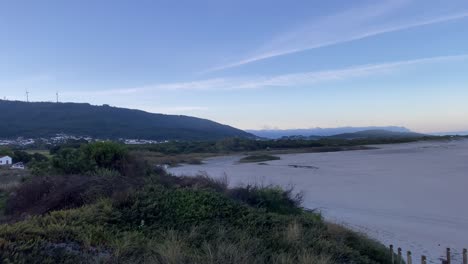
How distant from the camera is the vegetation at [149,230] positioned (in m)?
5.25

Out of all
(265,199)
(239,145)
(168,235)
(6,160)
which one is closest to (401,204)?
(265,199)

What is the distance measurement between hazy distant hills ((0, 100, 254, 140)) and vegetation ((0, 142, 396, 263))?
8939 cm

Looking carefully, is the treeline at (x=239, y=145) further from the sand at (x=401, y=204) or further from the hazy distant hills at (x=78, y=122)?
the sand at (x=401, y=204)

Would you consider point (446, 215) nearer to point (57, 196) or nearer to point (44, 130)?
point (57, 196)

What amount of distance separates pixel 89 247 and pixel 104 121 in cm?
11190

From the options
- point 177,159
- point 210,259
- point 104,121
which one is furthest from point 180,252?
point 104,121

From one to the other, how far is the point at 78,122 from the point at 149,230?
108 m

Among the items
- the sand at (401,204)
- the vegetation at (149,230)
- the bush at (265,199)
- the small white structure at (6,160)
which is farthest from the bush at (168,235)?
the small white structure at (6,160)

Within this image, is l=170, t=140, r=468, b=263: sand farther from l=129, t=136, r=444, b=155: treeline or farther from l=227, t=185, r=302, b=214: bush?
l=129, t=136, r=444, b=155: treeline

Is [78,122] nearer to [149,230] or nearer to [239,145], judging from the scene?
[239,145]

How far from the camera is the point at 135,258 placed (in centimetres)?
530

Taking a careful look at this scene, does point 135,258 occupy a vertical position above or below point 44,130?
below

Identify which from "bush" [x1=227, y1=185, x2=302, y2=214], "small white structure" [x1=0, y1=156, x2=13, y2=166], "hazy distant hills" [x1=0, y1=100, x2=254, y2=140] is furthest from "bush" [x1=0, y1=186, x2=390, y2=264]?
"hazy distant hills" [x1=0, y1=100, x2=254, y2=140]

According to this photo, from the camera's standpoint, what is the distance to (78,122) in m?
109
